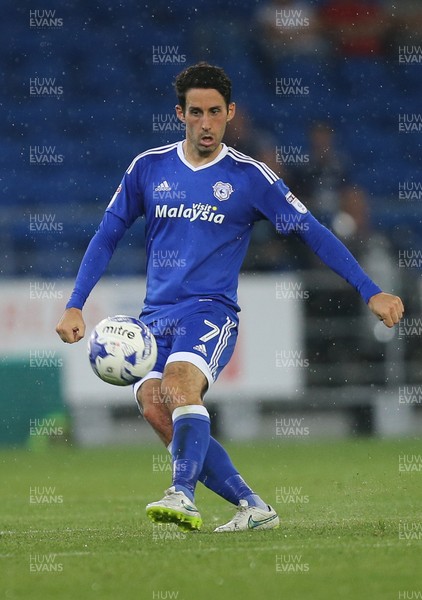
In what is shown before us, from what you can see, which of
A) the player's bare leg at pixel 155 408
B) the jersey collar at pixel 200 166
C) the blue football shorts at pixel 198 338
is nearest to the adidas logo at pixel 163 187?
the jersey collar at pixel 200 166

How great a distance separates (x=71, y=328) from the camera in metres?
5.88

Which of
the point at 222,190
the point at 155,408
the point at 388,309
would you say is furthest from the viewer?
the point at 222,190

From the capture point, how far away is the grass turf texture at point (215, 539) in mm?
4262

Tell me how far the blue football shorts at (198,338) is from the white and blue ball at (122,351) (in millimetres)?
119

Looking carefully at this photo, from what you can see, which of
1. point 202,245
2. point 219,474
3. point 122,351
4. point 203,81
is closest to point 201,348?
point 122,351

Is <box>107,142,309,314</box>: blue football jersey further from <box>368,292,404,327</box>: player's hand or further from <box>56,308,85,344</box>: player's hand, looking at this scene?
<box>368,292,404,327</box>: player's hand

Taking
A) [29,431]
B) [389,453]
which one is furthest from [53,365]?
[389,453]

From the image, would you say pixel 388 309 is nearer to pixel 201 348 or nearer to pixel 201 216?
pixel 201 348

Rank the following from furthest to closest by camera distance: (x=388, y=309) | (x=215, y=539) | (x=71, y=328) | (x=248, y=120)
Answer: (x=248, y=120) → (x=71, y=328) → (x=388, y=309) → (x=215, y=539)

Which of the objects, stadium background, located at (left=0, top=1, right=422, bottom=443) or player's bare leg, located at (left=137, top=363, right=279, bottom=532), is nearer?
player's bare leg, located at (left=137, top=363, right=279, bottom=532)

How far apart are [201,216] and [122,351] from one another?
0.78 m

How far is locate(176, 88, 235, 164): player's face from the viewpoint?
6098mm

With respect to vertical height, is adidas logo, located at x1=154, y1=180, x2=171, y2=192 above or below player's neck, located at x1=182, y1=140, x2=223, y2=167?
below

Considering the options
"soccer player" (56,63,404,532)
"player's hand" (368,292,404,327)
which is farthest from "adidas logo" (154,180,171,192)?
"player's hand" (368,292,404,327)
